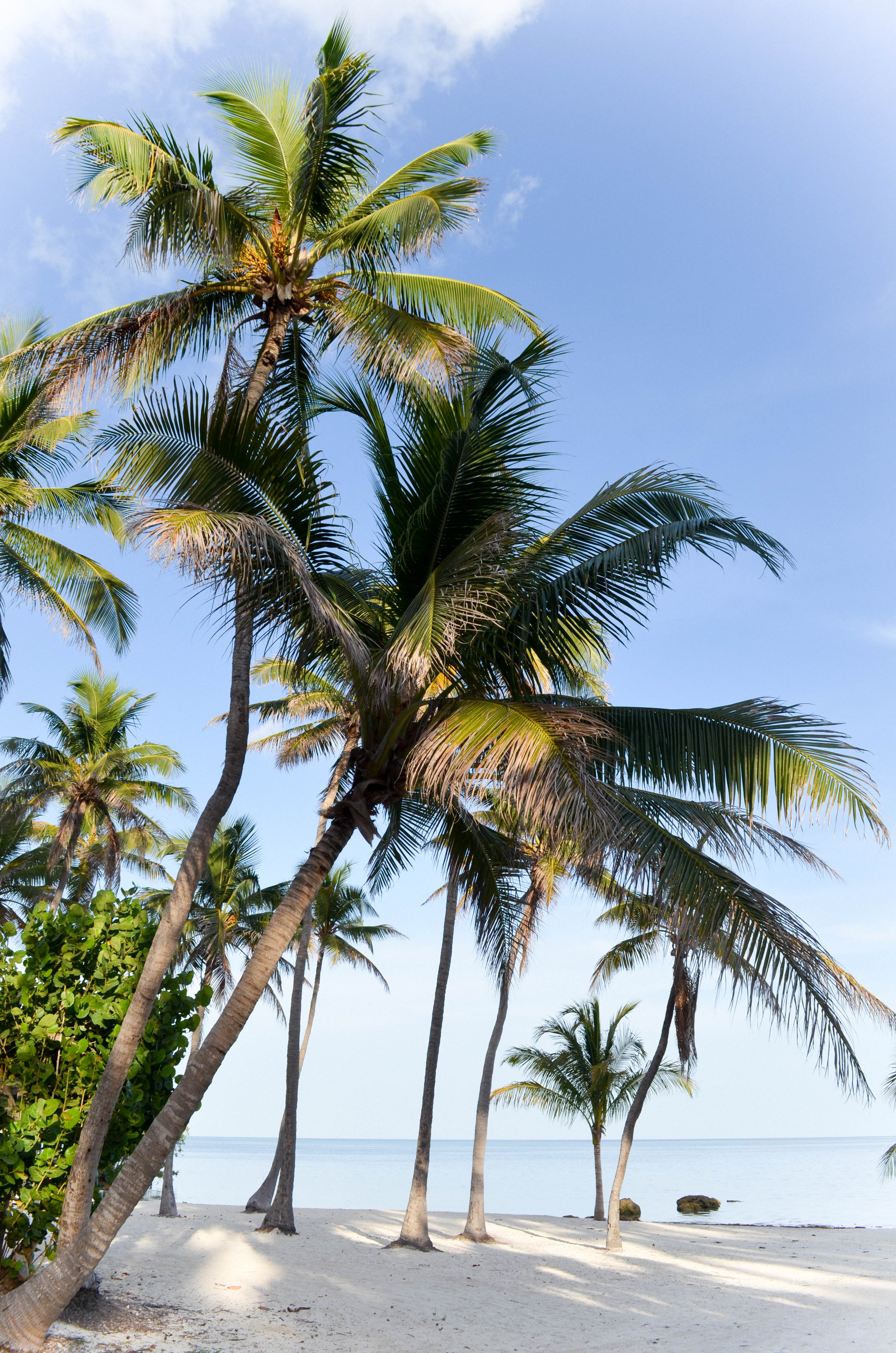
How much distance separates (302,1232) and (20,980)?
38.8 ft

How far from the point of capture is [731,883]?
6.00 metres

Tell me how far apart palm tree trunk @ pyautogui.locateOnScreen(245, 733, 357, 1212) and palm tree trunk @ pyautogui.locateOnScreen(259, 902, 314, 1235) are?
0.15 feet

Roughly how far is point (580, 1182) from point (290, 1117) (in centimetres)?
4443

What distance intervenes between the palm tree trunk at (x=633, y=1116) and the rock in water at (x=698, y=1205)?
16.0 m

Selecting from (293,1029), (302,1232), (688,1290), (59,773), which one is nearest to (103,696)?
(59,773)

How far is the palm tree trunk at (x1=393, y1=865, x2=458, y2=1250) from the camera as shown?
48.9 ft

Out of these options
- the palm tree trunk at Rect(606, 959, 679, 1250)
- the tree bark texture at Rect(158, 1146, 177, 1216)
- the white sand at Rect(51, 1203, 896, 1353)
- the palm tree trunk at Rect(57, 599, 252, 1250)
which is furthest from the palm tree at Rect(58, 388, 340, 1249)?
the tree bark texture at Rect(158, 1146, 177, 1216)

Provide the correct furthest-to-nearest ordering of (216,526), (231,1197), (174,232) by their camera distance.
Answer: (231,1197) < (174,232) < (216,526)

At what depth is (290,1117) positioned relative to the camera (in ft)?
54.8

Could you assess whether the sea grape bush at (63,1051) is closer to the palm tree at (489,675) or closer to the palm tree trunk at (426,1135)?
the palm tree at (489,675)

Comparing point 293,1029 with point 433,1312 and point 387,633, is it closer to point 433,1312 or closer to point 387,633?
point 433,1312

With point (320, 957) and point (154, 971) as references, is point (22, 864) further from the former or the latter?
point (154, 971)

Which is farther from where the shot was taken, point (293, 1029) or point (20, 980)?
point (293, 1029)

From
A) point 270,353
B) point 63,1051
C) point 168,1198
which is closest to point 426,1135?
point 168,1198
